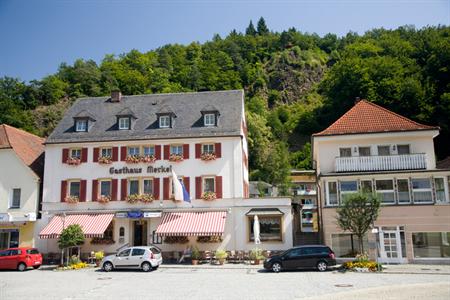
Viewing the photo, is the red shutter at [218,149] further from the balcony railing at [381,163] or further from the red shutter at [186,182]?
the balcony railing at [381,163]

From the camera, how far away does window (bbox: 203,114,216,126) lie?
115ft

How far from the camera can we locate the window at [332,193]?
3024 centimetres

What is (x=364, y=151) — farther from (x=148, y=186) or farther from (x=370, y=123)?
(x=148, y=186)

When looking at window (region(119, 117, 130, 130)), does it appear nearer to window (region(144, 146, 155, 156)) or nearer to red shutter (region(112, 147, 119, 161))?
red shutter (region(112, 147, 119, 161))

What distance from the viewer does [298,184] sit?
8606cm

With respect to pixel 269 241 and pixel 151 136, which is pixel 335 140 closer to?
pixel 269 241

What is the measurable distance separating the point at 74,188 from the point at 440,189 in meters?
27.7

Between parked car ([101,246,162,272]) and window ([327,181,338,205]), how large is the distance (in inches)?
499

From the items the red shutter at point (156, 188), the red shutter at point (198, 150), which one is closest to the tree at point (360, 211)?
the red shutter at point (198, 150)

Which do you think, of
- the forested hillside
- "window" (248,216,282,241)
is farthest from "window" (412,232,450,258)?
the forested hillside

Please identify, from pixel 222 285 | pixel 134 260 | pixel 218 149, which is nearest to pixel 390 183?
pixel 218 149

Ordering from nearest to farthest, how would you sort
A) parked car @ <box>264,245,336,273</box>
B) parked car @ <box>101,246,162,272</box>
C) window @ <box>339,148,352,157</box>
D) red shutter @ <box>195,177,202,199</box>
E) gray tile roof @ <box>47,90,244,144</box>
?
parked car @ <box>264,245,336,273</box> → parked car @ <box>101,246,162,272</box> → window @ <box>339,148,352,157</box> → red shutter @ <box>195,177,202,199</box> → gray tile roof @ <box>47,90,244,144</box>

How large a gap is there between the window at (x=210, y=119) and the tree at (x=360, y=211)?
13.3 meters

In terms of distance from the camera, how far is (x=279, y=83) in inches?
5113
